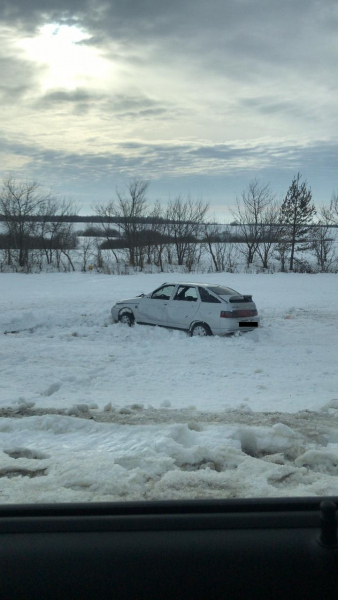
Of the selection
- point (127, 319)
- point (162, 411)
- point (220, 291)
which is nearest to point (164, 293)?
point (127, 319)

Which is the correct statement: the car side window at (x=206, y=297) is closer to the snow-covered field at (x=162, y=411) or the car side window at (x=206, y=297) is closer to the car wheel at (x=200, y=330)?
the car wheel at (x=200, y=330)

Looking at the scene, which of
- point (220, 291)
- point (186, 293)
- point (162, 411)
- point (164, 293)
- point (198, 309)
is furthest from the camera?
point (164, 293)

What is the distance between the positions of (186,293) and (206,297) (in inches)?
30.7

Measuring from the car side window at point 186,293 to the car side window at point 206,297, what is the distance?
201 millimetres

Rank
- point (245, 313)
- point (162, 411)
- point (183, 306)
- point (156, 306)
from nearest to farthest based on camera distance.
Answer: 1. point (162, 411)
2. point (245, 313)
3. point (183, 306)
4. point (156, 306)

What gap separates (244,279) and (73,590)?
3755 cm

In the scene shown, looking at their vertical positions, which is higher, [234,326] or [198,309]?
[198,309]

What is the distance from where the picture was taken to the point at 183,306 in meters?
14.8

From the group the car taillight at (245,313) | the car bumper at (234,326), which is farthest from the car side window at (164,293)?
the car taillight at (245,313)

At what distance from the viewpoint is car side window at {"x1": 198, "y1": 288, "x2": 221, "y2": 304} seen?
14.2 m

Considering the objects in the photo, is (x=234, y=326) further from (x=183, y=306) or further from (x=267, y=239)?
(x=267, y=239)

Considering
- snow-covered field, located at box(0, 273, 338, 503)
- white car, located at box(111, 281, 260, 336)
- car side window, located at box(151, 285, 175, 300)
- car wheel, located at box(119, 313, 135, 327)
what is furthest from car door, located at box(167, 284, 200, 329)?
car wheel, located at box(119, 313, 135, 327)

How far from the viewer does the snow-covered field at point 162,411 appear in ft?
15.0

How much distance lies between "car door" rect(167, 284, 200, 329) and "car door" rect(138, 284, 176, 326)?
24 cm
